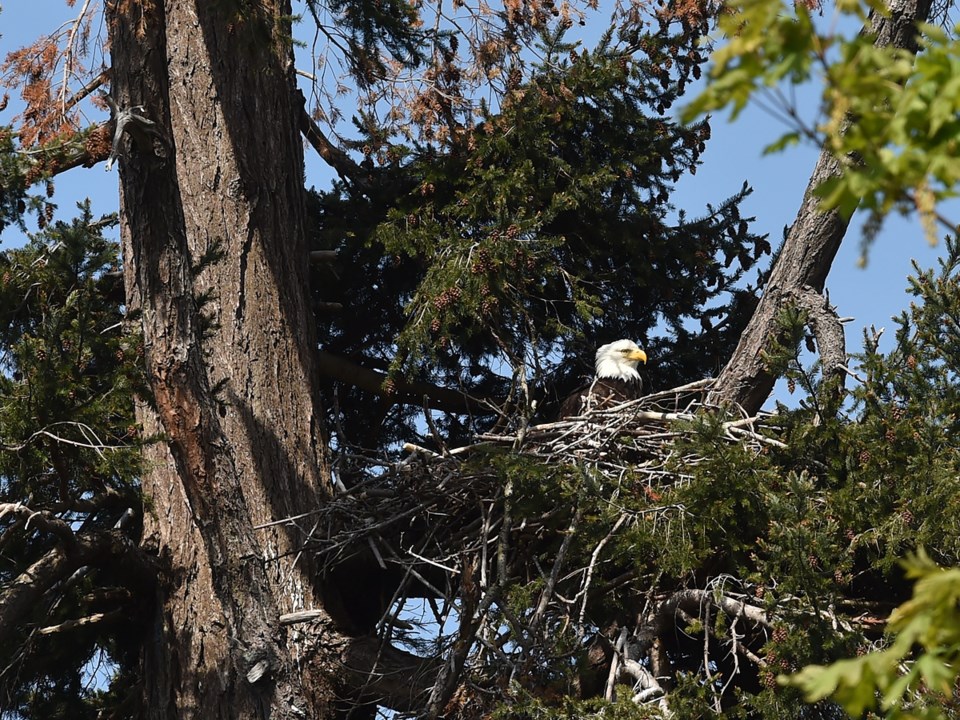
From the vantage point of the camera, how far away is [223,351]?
8.12 metres

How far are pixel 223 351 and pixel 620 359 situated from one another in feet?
10.3

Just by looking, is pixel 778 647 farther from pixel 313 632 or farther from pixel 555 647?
pixel 313 632

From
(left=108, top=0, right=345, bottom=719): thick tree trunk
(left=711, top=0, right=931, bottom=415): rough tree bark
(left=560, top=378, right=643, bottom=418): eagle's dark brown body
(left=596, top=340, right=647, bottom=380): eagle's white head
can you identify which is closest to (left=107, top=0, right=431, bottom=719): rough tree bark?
(left=108, top=0, right=345, bottom=719): thick tree trunk

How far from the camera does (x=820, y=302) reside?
25.5 ft

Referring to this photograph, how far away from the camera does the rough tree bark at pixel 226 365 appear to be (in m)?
6.55

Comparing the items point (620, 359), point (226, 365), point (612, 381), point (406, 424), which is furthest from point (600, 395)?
point (226, 365)

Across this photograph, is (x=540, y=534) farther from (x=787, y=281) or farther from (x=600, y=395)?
(x=787, y=281)

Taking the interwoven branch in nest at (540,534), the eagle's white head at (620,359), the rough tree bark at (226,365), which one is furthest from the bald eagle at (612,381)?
the rough tree bark at (226,365)

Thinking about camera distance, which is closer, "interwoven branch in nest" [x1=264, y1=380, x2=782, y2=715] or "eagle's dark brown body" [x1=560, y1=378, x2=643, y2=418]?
"interwoven branch in nest" [x1=264, y1=380, x2=782, y2=715]

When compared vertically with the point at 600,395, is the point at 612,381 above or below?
above

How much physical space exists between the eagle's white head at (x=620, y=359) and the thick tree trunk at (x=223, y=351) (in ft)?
7.67

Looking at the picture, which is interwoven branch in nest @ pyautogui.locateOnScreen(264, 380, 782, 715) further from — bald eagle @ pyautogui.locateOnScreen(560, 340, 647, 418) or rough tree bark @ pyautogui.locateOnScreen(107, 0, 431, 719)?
bald eagle @ pyautogui.locateOnScreen(560, 340, 647, 418)

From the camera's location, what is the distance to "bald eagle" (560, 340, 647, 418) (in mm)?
9138

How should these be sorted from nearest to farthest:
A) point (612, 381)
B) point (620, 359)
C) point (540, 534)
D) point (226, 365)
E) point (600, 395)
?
1. point (540, 534)
2. point (226, 365)
3. point (600, 395)
4. point (612, 381)
5. point (620, 359)
